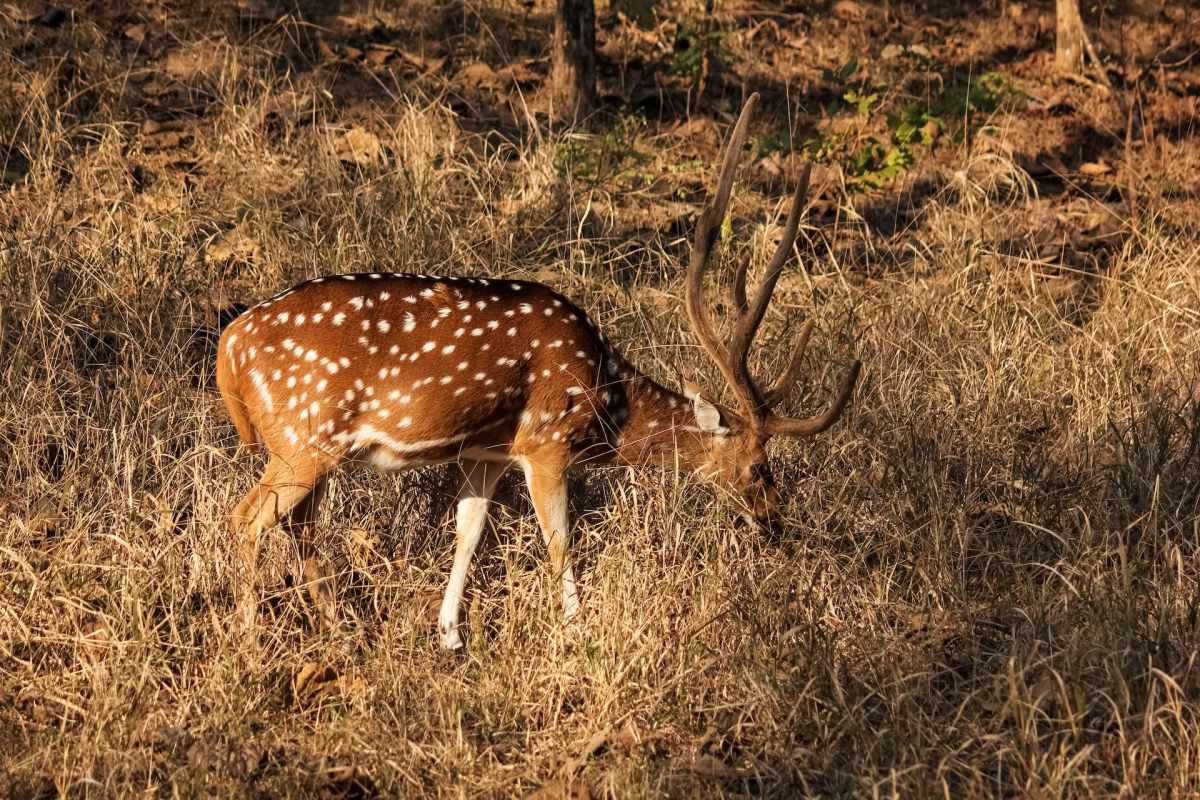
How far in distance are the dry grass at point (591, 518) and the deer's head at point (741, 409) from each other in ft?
0.58

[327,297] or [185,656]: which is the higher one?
[327,297]

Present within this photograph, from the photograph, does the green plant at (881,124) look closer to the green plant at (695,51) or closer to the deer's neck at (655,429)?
the green plant at (695,51)

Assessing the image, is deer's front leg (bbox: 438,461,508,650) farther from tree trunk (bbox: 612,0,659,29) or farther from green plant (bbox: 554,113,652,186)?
tree trunk (bbox: 612,0,659,29)

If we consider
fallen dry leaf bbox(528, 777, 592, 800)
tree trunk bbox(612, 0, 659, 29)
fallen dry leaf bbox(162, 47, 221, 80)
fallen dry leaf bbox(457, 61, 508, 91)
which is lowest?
fallen dry leaf bbox(457, 61, 508, 91)

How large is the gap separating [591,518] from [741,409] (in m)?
0.82

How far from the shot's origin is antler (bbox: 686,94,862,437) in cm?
546

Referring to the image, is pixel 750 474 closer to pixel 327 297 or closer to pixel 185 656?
pixel 327 297

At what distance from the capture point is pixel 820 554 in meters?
5.83

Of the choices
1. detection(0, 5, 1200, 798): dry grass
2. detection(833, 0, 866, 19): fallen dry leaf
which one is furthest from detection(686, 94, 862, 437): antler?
detection(833, 0, 866, 19): fallen dry leaf

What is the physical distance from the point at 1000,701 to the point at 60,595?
10.7ft

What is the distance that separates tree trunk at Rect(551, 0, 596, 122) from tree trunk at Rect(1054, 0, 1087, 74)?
12.9ft

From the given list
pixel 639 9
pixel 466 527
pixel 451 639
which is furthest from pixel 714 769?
pixel 639 9

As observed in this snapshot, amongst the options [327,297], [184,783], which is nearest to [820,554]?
[327,297]

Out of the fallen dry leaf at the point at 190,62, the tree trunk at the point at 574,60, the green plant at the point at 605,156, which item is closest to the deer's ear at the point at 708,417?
the green plant at the point at 605,156
